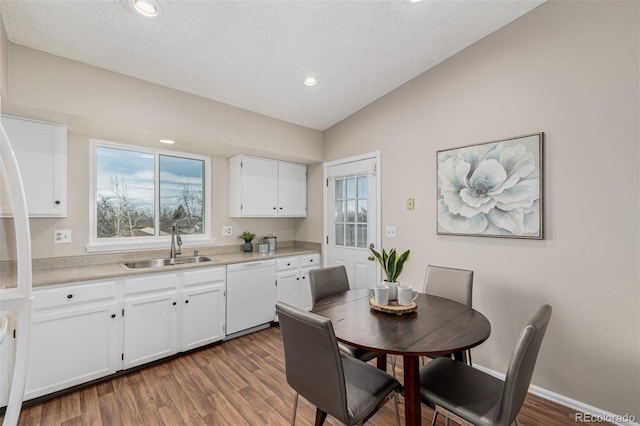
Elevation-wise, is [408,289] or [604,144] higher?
[604,144]

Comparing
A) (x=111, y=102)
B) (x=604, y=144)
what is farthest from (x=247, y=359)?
(x=604, y=144)

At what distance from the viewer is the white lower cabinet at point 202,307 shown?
2699mm

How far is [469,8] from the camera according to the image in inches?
83.7

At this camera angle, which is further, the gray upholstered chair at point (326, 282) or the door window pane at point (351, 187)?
the door window pane at point (351, 187)

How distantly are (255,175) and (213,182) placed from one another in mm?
514

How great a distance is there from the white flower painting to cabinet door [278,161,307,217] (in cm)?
191

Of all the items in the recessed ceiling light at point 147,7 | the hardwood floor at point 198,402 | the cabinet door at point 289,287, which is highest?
the recessed ceiling light at point 147,7

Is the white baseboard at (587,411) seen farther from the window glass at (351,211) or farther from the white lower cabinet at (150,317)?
the white lower cabinet at (150,317)

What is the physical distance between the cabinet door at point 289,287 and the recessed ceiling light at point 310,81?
209 cm

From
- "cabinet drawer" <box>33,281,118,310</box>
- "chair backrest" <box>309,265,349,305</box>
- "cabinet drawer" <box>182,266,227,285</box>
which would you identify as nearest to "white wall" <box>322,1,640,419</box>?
"chair backrest" <box>309,265,349,305</box>

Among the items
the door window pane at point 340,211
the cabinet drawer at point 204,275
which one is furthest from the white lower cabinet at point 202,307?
the door window pane at point 340,211

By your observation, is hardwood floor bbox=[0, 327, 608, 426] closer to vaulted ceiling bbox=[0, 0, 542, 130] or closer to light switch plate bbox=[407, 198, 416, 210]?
light switch plate bbox=[407, 198, 416, 210]

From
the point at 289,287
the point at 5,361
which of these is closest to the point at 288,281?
the point at 289,287

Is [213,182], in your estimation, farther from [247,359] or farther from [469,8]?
[469,8]
